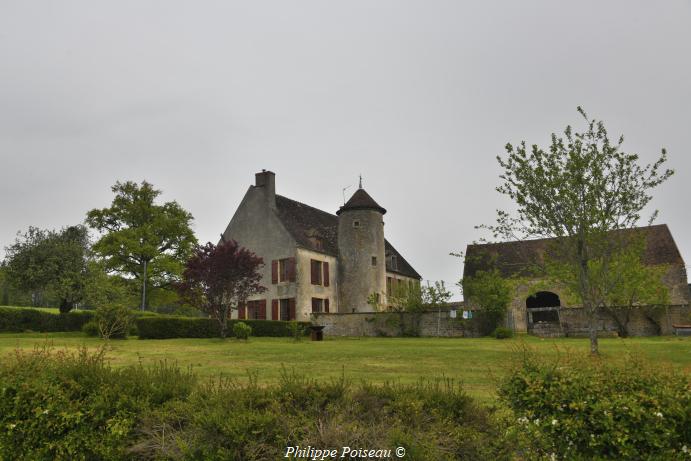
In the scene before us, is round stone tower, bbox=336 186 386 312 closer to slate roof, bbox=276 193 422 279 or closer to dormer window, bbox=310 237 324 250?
slate roof, bbox=276 193 422 279

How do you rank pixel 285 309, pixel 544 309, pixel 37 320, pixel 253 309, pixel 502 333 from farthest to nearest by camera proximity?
pixel 253 309, pixel 285 309, pixel 544 309, pixel 37 320, pixel 502 333

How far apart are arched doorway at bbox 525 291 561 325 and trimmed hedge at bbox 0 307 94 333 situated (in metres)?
24.7

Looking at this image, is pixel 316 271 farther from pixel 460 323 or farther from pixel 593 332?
pixel 593 332

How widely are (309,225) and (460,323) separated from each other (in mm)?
12963

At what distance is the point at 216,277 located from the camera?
24891mm

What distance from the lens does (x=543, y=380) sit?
16.4 ft

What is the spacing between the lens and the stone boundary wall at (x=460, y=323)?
98.2 ft

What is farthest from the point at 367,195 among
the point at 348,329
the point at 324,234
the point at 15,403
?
the point at 15,403

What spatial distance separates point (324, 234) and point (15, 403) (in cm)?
3420

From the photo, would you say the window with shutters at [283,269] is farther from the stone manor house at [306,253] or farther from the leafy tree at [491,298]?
the leafy tree at [491,298]

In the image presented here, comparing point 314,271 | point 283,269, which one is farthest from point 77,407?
point 314,271

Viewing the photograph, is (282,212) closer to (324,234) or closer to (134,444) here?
(324,234)

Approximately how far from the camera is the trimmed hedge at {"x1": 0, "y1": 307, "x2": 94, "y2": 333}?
29016 mm

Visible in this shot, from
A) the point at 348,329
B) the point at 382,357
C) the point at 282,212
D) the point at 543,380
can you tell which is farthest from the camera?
the point at 282,212
